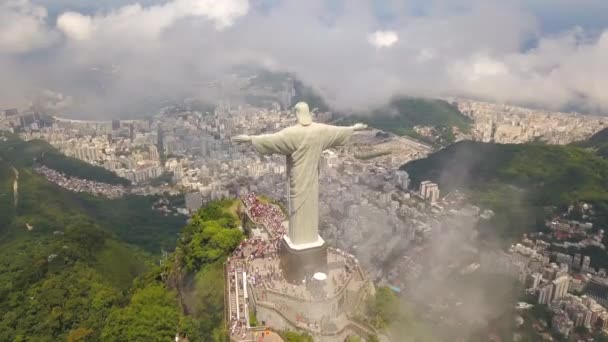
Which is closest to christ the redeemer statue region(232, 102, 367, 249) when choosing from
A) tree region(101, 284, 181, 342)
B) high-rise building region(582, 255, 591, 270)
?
tree region(101, 284, 181, 342)

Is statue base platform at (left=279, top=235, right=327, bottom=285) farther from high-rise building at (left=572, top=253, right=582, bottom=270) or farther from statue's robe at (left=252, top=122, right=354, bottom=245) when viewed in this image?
high-rise building at (left=572, top=253, right=582, bottom=270)

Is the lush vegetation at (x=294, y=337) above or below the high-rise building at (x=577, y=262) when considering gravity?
above

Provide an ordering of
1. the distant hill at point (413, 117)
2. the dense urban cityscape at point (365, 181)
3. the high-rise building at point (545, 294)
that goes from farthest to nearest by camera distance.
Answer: the distant hill at point (413, 117) → the dense urban cityscape at point (365, 181) → the high-rise building at point (545, 294)

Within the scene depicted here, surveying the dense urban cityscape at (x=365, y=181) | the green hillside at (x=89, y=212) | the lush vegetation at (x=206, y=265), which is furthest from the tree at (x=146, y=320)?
the green hillside at (x=89, y=212)

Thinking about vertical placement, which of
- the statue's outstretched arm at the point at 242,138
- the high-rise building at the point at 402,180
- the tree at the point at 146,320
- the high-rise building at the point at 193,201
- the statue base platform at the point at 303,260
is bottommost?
the high-rise building at the point at 193,201

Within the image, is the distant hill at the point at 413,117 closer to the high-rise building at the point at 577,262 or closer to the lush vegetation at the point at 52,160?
the lush vegetation at the point at 52,160

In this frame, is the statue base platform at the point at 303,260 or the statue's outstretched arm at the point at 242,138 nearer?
the statue's outstretched arm at the point at 242,138

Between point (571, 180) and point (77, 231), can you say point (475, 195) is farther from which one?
point (77, 231)
